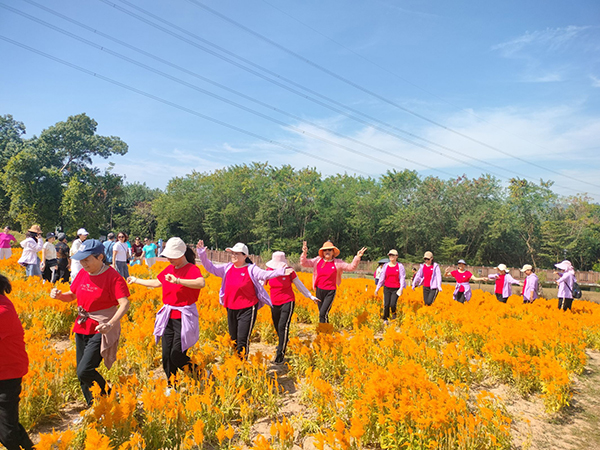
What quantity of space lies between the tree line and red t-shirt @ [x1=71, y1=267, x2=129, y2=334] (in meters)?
34.3

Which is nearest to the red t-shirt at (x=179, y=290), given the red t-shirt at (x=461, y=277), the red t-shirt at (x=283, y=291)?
the red t-shirt at (x=283, y=291)

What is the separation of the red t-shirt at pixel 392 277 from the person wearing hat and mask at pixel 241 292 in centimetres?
394

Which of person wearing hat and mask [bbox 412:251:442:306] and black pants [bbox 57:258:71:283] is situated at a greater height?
person wearing hat and mask [bbox 412:251:442:306]

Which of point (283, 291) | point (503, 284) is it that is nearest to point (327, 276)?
point (283, 291)

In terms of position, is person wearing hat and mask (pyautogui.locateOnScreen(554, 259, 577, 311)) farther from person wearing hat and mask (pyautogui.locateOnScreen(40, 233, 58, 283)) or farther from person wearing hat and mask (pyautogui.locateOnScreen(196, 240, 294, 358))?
person wearing hat and mask (pyautogui.locateOnScreen(40, 233, 58, 283))

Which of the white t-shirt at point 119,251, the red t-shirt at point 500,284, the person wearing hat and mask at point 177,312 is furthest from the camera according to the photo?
the red t-shirt at point 500,284

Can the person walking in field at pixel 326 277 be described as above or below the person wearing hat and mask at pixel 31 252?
above

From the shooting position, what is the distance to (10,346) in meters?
2.89

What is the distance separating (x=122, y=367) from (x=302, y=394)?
239 centimetres

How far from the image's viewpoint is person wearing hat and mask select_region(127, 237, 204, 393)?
4.31 metres

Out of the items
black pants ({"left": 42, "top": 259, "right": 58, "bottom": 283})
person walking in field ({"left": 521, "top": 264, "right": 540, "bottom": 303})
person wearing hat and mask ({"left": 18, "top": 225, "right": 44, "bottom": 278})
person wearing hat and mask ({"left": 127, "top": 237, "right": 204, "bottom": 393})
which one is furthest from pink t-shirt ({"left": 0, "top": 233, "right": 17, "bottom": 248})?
person walking in field ({"left": 521, "top": 264, "right": 540, "bottom": 303})

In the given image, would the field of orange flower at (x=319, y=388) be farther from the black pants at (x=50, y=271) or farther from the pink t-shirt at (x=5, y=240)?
the pink t-shirt at (x=5, y=240)

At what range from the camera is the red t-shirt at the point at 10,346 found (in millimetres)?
2834

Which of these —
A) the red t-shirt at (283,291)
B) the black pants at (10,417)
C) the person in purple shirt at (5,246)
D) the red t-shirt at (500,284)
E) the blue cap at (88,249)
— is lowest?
the person in purple shirt at (5,246)
